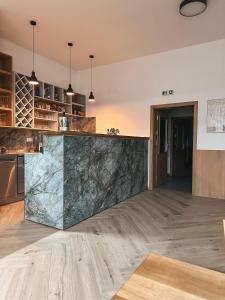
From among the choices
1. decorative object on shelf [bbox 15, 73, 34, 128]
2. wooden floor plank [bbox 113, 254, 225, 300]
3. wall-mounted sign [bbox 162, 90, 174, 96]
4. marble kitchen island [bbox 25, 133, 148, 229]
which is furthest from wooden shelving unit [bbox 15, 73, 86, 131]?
wooden floor plank [bbox 113, 254, 225, 300]

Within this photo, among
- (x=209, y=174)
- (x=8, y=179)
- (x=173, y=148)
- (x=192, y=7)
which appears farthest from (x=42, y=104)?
(x=173, y=148)

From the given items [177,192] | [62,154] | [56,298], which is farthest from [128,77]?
[56,298]

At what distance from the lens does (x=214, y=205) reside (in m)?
4.13

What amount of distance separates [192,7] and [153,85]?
210 centimetres

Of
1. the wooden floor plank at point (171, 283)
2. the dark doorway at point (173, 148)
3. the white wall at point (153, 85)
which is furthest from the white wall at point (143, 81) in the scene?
the wooden floor plank at point (171, 283)

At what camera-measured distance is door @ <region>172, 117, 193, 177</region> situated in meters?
7.51

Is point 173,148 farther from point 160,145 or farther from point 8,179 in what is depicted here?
point 8,179

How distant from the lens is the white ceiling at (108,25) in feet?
11.2

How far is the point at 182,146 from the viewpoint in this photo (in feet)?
25.8

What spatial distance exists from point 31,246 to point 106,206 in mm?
1607

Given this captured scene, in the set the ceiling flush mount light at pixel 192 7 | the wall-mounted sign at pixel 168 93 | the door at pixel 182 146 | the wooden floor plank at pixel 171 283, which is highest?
the ceiling flush mount light at pixel 192 7

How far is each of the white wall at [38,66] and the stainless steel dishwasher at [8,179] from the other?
2.15 m

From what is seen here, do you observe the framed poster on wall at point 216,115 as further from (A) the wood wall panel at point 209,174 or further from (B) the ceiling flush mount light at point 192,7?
(B) the ceiling flush mount light at point 192,7

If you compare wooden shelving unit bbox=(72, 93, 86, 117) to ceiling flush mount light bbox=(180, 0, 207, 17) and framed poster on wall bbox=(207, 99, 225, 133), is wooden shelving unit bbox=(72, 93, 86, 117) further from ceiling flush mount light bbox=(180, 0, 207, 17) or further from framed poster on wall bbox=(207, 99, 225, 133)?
ceiling flush mount light bbox=(180, 0, 207, 17)
